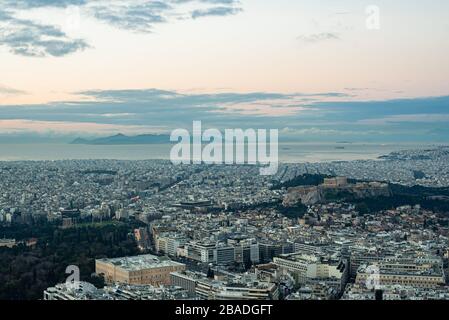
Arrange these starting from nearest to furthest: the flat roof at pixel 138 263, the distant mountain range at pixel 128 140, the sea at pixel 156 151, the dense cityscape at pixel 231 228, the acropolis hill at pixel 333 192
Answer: the dense cityscape at pixel 231 228 < the flat roof at pixel 138 263 < the distant mountain range at pixel 128 140 < the sea at pixel 156 151 < the acropolis hill at pixel 333 192

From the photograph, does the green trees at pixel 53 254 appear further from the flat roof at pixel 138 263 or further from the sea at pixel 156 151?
the sea at pixel 156 151

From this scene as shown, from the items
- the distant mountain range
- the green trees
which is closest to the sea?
the distant mountain range

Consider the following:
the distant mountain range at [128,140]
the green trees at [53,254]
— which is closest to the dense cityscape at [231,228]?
the green trees at [53,254]

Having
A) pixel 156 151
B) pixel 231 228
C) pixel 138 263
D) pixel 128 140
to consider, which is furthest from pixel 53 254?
pixel 156 151

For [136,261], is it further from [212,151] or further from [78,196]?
[78,196]

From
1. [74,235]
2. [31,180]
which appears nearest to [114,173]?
[31,180]
